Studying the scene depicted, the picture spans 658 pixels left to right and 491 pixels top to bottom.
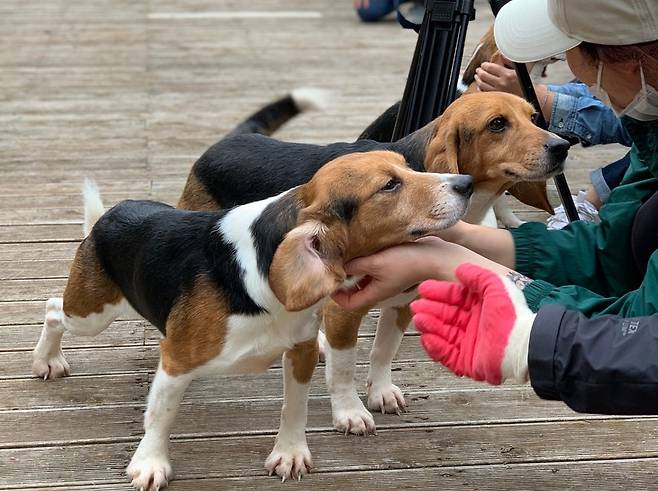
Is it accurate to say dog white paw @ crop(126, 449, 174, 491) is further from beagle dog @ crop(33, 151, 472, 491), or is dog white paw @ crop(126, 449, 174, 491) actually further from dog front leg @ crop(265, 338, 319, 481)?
dog front leg @ crop(265, 338, 319, 481)

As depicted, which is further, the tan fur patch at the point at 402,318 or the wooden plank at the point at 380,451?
the tan fur patch at the point at 402,318

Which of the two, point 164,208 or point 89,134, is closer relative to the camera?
point 164,208

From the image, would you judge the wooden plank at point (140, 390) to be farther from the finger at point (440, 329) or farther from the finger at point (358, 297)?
the finger at point (440, 329)

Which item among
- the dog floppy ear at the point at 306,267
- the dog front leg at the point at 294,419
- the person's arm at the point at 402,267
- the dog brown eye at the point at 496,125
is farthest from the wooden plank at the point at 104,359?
the dog floppy ear at the point at 306,267

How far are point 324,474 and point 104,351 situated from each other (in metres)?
1.09

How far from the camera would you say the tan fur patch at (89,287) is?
325 cm

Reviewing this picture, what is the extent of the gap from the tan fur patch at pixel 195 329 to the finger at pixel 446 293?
2.33 ft

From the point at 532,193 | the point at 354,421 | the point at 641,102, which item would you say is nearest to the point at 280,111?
the point at 532,193

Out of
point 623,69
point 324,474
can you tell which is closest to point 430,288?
point 623,69

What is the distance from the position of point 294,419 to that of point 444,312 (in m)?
0.93

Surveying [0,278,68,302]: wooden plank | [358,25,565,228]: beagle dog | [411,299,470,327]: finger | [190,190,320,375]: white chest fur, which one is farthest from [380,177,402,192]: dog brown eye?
[0,278,68,302]: wooden plank

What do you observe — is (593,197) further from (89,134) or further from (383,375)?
(89,134)

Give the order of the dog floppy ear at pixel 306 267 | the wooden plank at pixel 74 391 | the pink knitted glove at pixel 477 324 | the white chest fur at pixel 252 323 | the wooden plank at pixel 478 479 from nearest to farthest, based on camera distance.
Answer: the pink knitted glove at pixel 477 324 < the dog floppy ear at pixel 306 267 < the white chest fur at pixel 252 323 < the wooden plank at pixel 478 479 < the wooden plank at pixel 74 391

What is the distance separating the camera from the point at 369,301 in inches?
107
